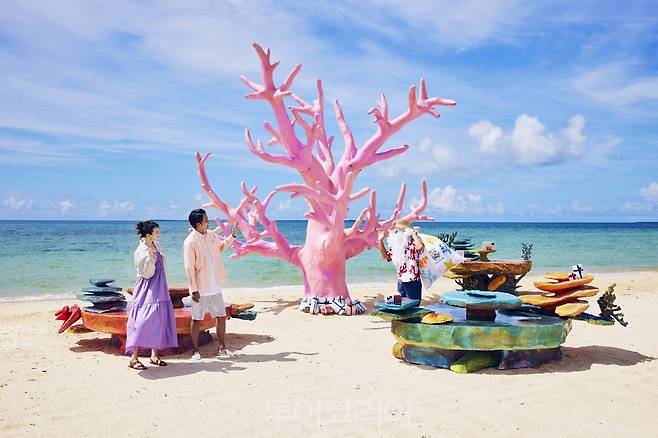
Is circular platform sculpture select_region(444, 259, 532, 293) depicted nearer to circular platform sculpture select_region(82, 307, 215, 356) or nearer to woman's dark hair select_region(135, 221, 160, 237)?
circular platform sculpture select_region(82, 307, 215, 356)

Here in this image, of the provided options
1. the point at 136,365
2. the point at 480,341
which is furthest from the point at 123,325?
the point at 480,341

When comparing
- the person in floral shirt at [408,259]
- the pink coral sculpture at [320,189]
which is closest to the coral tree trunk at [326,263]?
the pink coral sculpture at [320,189]

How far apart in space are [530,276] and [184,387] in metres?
15.1

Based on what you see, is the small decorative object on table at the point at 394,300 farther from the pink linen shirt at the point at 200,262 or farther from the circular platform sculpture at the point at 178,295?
the circular platform sculpture at the point at 178,295

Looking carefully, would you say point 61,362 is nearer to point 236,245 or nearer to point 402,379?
point 402,379

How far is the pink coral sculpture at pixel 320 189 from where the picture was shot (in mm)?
8977

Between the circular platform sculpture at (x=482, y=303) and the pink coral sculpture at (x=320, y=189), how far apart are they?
3.46 meters

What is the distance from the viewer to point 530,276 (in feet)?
59.6

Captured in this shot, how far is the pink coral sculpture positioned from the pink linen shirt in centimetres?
238

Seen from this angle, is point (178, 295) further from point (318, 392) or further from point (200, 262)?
point (318, 392)

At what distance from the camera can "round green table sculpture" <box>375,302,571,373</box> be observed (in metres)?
5.36

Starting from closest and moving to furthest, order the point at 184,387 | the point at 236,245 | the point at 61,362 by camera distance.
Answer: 1. the point at 184,387
2. the point at 61,362
3. the point at 236,245

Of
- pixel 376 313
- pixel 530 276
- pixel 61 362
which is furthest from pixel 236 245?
pixel 530 276

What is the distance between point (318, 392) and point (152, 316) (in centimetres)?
192
